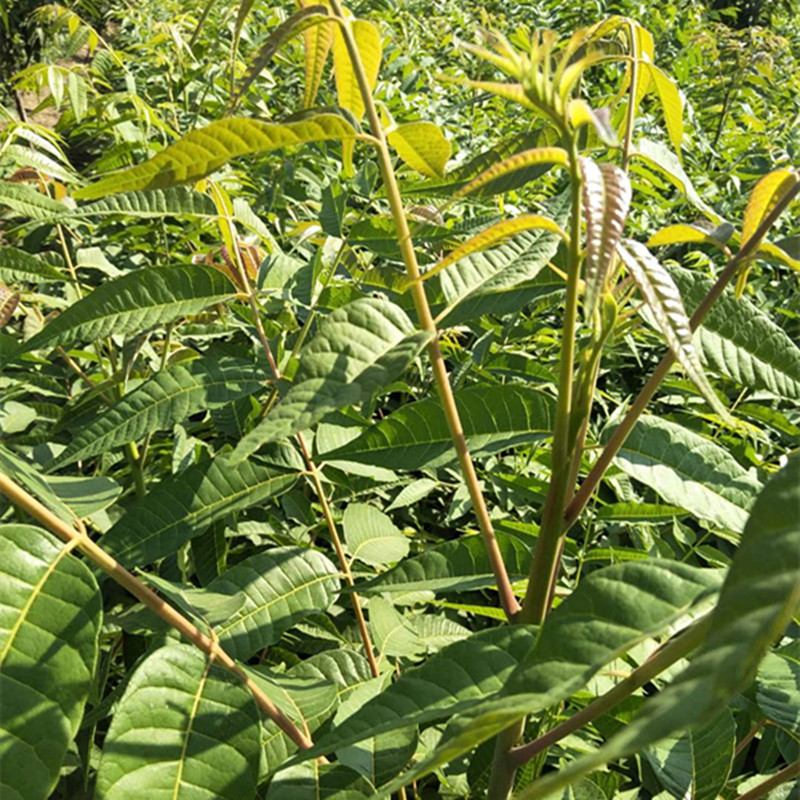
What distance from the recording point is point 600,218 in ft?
1.57

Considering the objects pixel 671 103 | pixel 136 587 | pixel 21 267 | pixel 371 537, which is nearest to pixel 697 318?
pixel 671 103

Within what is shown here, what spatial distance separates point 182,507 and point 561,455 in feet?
1.42

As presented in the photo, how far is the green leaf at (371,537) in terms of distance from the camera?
100 centimetres

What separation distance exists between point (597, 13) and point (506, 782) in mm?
5702

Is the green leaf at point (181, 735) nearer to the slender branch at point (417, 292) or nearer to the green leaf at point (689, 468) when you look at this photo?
the slender branch at point (417, 292)

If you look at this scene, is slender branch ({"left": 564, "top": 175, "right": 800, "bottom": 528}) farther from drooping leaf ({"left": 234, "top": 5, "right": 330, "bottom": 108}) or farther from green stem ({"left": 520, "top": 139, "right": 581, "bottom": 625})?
drooping leaf ({"left": 234, "top": 5, "right": 330, "bottom": 108})

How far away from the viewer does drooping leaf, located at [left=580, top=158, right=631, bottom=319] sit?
0.45 metres

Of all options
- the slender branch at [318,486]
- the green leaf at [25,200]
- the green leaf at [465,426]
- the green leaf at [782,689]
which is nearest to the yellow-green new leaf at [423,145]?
the green leaf at [465,426]

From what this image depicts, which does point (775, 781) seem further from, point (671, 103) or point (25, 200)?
point (25, 200)

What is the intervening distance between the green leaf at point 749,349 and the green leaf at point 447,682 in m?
0.33

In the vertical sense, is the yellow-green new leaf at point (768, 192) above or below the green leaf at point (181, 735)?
above

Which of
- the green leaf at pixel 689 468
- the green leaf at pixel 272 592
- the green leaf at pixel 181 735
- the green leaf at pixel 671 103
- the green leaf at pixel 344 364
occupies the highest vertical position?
A: the green leaf at pixel 671 103

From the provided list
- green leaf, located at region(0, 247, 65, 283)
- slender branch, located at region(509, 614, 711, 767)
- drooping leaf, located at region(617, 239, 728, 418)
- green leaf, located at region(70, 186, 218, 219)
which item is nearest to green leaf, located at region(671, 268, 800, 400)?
drooping leaf, located at region(617, 239, 728, 418)

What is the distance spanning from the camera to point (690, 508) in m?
0.72
